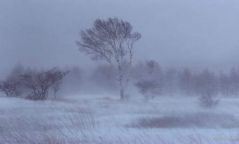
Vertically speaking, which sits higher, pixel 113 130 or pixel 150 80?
pixel 150 80

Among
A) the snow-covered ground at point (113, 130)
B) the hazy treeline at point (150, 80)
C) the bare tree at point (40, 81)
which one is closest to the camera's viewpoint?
the snow-covered ground at point (113, 130)

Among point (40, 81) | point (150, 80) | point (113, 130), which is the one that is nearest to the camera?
point (113, 130)

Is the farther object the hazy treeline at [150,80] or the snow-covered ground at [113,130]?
the hazy treeline at [150,80]

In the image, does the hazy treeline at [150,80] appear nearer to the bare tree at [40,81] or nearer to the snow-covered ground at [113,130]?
the bare tree at [40,81]

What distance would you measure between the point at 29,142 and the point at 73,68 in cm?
2445

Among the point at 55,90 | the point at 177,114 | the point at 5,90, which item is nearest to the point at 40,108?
the point at 177,114

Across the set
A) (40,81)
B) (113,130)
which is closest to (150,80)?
(40,81)

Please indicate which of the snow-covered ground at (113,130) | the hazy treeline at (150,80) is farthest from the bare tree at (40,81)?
the snow-covered ground at (113,130)

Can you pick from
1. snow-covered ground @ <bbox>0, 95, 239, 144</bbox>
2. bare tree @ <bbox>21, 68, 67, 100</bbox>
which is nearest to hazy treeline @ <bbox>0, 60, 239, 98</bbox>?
bare tree @ <bbox>21, 68, 67, 100</bbox>

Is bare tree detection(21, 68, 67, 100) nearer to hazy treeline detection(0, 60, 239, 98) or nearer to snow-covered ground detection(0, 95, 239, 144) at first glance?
hazy treeline detection(0, 60, 239, 98)

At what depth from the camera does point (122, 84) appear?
3459 centimetres

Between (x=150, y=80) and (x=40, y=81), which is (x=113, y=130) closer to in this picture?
(x=40, y=81)

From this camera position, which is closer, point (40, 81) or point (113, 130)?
point (113, 130)

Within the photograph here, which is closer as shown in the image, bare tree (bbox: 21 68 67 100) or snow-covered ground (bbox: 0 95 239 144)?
snow-covered ground (bbox: 0 95 239 144)
